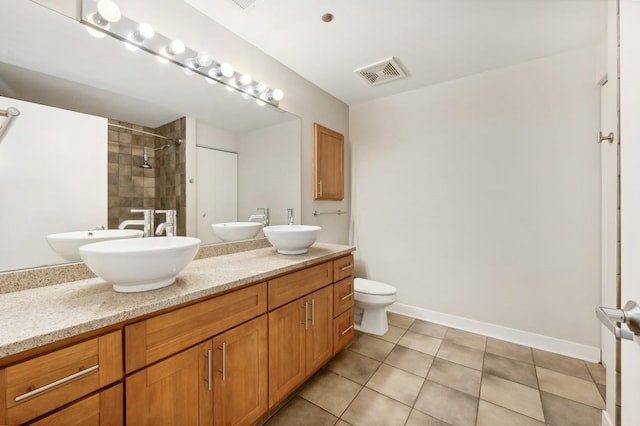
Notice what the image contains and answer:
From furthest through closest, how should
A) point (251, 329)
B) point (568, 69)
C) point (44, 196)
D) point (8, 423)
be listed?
point (568, 69), point (251, 329), point (44, 196), point (8, 423)

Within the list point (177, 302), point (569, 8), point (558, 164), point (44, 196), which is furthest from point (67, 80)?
point (558, 164)

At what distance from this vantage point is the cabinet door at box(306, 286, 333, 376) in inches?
60.9

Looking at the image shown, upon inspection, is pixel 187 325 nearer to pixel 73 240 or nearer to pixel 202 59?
pixel 73 240

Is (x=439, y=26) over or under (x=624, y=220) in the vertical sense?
over

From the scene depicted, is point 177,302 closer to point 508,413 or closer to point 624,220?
point 624,220

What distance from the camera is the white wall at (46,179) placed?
0.98m

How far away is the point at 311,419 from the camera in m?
1.36

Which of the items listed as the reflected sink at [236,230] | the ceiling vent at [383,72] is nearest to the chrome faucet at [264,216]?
the reflected sink at [236,230]

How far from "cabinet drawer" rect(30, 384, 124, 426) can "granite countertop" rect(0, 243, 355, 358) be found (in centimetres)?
21

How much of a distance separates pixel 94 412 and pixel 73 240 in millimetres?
745

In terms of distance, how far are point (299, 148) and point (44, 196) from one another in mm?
1635

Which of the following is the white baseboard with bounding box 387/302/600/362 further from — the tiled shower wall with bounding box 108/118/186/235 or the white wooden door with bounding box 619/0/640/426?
the tiled shower wall with bounding box 108/118/186/235

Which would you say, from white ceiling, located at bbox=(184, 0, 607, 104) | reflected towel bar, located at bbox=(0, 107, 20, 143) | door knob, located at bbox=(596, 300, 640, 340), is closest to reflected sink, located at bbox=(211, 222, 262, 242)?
reflected towel bar, located at bbox=(0, 107, 20, 143)

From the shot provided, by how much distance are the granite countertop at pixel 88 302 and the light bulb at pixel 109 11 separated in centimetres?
122
